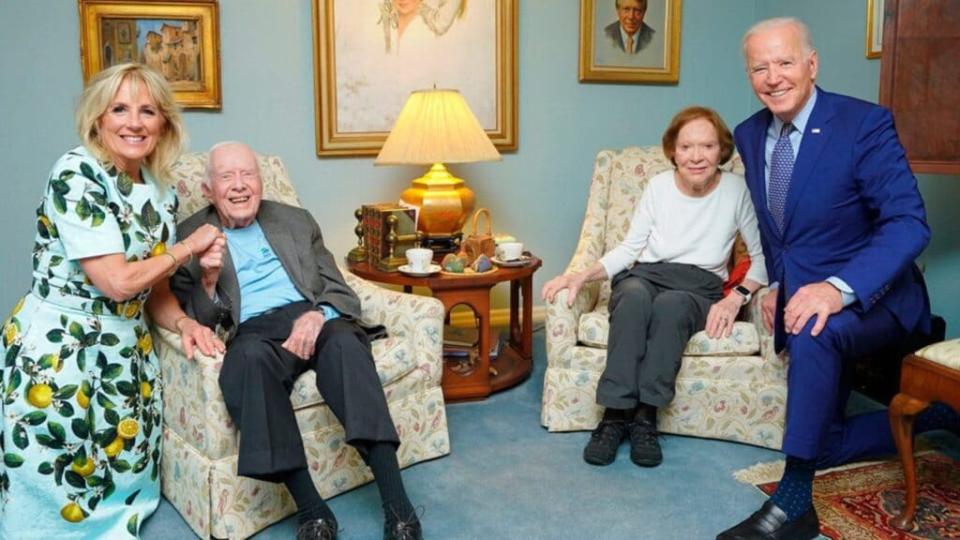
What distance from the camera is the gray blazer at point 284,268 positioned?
2.34 metres

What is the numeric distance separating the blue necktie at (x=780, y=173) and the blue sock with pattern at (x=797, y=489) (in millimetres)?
630

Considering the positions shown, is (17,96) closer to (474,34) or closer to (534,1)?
(474,34)

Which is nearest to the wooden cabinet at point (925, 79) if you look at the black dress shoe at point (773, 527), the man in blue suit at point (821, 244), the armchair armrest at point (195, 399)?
the man in blue suit at point (821, 244)

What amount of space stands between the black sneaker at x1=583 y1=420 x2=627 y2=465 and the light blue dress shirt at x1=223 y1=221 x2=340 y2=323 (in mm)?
836

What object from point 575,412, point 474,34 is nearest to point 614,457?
point 575,412

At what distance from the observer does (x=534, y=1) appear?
12.5 feet

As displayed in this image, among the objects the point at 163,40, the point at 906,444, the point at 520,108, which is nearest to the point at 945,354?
the point at 906,444

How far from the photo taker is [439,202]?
10.7 ft

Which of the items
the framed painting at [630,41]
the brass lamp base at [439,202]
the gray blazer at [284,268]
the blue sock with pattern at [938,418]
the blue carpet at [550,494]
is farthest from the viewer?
the framed painting at [630,41]

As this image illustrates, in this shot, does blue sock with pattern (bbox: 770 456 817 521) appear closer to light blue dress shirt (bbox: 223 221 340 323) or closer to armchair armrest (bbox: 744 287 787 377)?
armchair armrest (bbox: 744 287 787 377)

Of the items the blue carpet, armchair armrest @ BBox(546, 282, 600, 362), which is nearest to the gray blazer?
the blue carpet

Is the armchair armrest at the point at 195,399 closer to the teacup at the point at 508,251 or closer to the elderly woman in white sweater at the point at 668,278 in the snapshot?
the elderly woman in white sweater at the point at 668,278

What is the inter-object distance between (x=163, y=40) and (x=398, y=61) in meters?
0.89

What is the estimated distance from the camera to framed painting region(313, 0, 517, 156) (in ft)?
11.5
